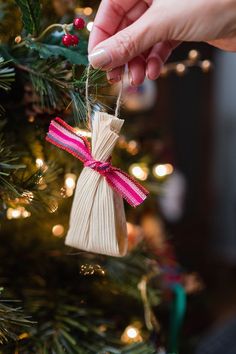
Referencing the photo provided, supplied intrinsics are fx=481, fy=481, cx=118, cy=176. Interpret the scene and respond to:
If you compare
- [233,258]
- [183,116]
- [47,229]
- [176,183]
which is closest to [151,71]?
[47,229]

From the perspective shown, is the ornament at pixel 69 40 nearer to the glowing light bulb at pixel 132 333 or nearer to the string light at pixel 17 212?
the string light at pixel 17 212

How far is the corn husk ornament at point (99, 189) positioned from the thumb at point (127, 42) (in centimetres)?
5

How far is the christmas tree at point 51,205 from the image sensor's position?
60 cm

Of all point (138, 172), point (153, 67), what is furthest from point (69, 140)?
point (138, 172)

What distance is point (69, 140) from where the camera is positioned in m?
0.57

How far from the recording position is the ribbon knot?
558mm

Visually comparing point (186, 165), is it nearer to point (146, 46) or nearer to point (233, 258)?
point (233, 258)

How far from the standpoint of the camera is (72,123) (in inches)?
26.6

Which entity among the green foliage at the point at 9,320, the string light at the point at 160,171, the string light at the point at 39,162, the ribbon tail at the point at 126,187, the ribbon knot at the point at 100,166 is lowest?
the green foliage at the point at 9,320

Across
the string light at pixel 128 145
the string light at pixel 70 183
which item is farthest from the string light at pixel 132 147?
the string light at pixel 70 183

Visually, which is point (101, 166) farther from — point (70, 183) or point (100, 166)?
point (70, 183)

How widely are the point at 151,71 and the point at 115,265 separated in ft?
1.12

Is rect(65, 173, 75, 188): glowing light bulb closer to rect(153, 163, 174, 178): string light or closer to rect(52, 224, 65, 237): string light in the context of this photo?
rect(52, 224, 65, 237): string light

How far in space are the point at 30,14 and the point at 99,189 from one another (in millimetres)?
230
